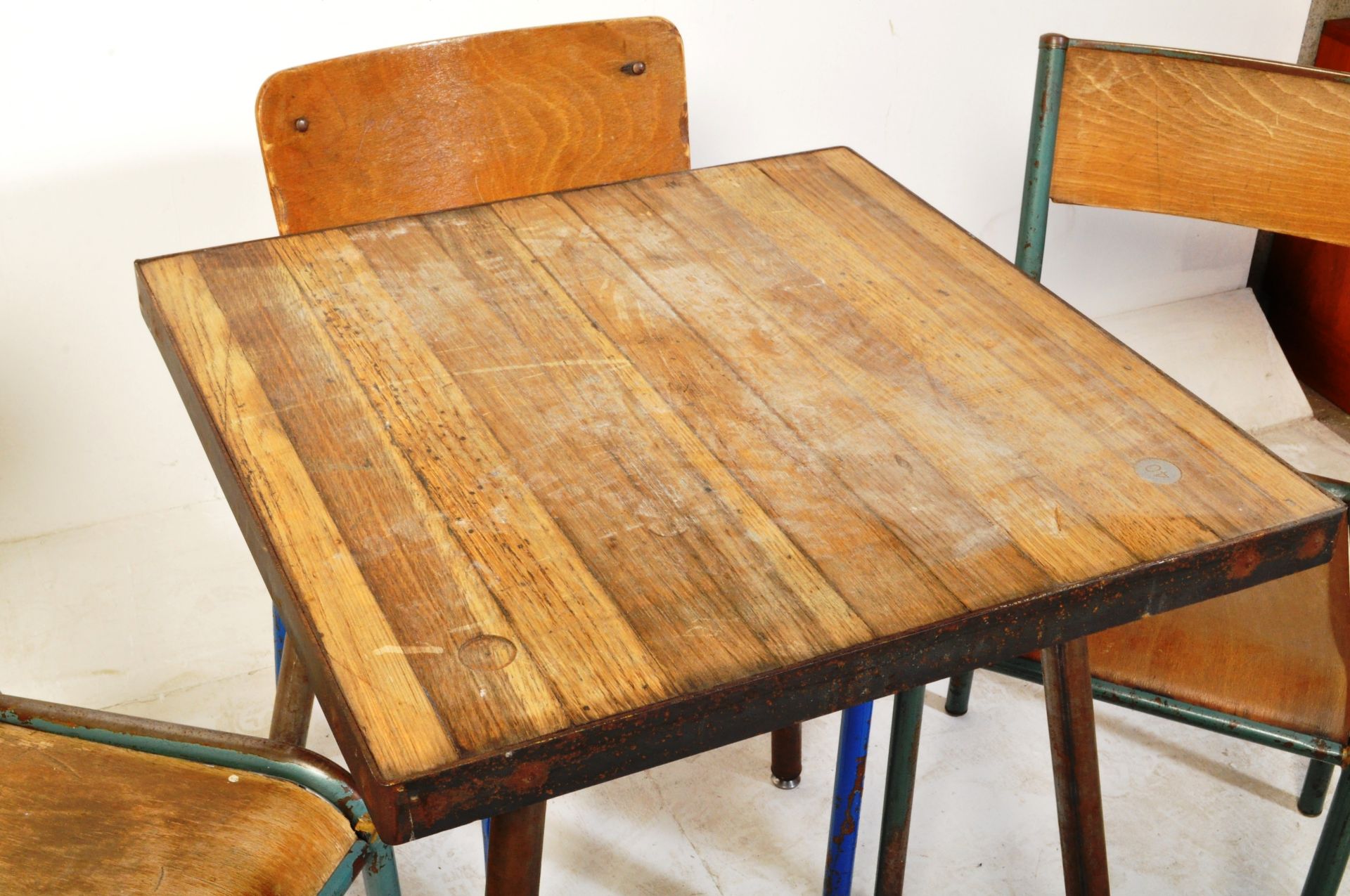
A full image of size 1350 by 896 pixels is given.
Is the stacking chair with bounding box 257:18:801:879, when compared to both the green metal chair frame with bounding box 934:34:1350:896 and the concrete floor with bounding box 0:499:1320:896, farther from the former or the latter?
the green metal chair frame with bounding box 934:34:1350:896

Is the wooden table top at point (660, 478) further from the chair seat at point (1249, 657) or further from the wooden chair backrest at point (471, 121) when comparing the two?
the chair seat at point (1249, 657)

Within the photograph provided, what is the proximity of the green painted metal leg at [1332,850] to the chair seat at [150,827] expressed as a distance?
3.34 feet

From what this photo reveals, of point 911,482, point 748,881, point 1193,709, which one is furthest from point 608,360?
point 748,881

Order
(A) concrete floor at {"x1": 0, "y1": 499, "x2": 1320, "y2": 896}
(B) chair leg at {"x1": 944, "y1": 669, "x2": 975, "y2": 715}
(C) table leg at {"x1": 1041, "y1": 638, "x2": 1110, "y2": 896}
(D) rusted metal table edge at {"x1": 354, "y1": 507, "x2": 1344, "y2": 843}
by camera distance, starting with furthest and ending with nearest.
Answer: (B) chair leg at {"x1": 944, "y1": 669, "x2": 975, "y2": 715}, (A) concrete floor at {"x1": 0, "y1": 499, "x2": 1320, "y2": 896}, (C) table leg at {"x1": 1041, "y1": 638, "x2": 1110, "y2": 896}, (D) rusted metal table edge at {"x1": 354, "y1": 507, "x2": 1344, "y2": 843}

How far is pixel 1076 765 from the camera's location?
1293 mm

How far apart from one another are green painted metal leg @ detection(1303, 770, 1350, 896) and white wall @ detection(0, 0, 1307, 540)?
149 cm

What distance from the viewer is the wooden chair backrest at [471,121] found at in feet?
5.16

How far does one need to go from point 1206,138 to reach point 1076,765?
0.77m

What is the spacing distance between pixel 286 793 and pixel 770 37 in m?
1.73

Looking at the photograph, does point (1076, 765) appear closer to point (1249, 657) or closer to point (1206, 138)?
A: point (1249, 657)

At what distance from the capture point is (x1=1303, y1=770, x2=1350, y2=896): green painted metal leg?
143 centimetres

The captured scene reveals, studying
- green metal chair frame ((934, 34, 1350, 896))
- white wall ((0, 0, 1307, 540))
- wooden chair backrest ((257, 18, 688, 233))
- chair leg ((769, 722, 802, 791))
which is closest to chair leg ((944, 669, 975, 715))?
green metal chair frame ((934, 34, 1350, 896))

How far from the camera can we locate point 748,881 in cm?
169

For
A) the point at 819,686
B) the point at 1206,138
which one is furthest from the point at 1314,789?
the point at 819,686
